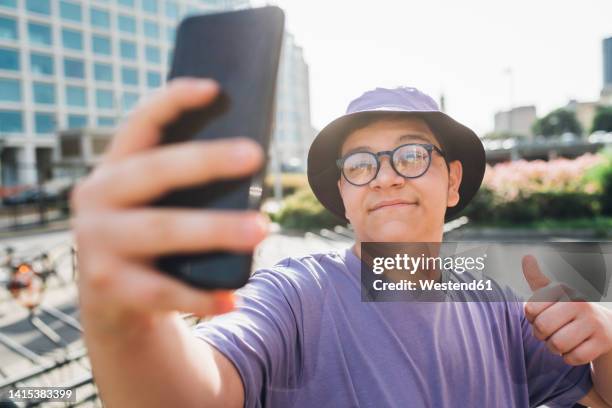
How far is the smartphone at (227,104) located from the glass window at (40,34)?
26.2 metres

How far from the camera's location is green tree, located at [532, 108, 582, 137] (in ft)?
157

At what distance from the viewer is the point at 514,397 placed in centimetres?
104

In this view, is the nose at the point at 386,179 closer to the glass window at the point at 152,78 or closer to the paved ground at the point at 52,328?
the paved ground at the point at 52,328

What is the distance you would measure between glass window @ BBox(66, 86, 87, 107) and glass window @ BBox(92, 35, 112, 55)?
347 centimetres

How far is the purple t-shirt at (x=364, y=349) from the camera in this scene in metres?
0.84

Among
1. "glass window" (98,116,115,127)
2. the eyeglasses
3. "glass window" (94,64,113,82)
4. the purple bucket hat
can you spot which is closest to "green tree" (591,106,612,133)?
"glass window" (94,64,113,82)

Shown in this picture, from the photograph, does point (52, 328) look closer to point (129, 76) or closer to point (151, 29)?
point (151, 29)

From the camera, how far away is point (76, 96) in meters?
30.1

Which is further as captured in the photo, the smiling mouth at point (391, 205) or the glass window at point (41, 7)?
the glass window at point (41, 7)

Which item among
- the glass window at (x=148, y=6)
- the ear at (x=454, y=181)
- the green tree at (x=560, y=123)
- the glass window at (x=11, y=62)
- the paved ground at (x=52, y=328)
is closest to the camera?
the ear at (x=454, y=181)

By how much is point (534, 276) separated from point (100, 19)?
30271 millimetres

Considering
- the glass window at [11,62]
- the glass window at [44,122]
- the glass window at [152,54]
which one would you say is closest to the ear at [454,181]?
Result: the glass window at [11,62]

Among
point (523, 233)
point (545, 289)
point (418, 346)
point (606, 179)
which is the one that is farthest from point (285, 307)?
point (606, 179)

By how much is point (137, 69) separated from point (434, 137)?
109 feet
